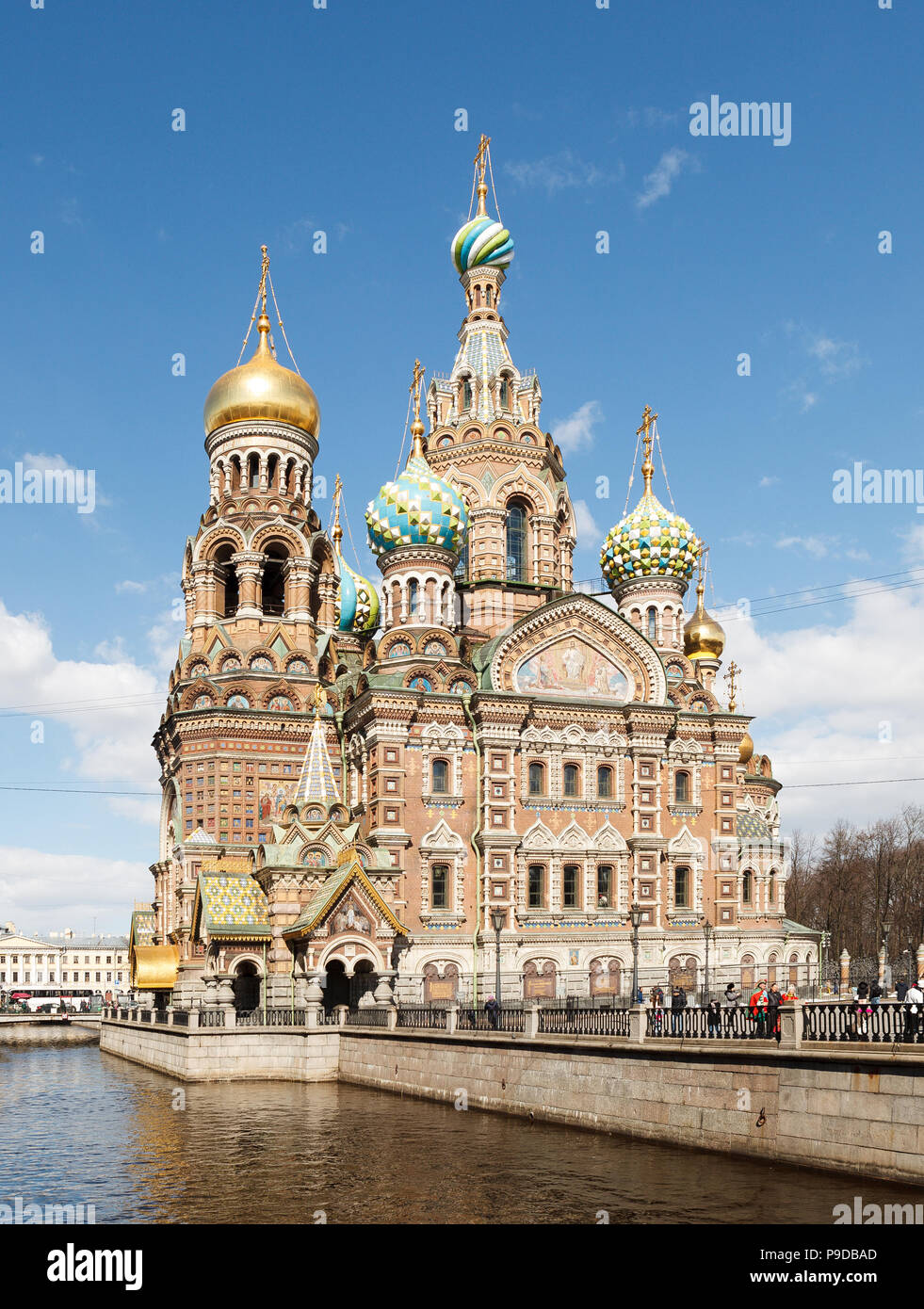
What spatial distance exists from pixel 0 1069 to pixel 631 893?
20345mm

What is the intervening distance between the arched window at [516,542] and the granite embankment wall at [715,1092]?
75.0 ft

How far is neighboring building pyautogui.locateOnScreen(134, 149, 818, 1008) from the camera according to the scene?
3584 cm

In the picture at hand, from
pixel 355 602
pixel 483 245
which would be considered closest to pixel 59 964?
pixel 355 602

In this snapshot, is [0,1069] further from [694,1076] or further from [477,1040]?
[694,1076]

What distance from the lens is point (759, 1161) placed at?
54.1ft

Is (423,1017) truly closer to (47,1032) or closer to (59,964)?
(47,1032)

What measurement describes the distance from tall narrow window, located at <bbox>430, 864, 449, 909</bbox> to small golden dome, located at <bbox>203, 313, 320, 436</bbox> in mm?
17765

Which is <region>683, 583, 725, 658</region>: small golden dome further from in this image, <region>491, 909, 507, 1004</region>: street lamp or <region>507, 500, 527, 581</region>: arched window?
<region>491, 909, 507, 1004</region>: street lamp

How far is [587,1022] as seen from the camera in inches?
883

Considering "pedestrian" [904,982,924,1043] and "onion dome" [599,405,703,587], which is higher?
"onion dome" [599,405,703,587]

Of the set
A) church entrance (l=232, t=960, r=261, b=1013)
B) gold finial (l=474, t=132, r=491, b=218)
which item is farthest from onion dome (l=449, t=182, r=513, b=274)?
church entrance (l=232, t=960, r=261, b=1013)

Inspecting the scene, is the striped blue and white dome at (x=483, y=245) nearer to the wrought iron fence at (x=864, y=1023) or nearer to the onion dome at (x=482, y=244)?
the onion dome at (x=482, y=244)
